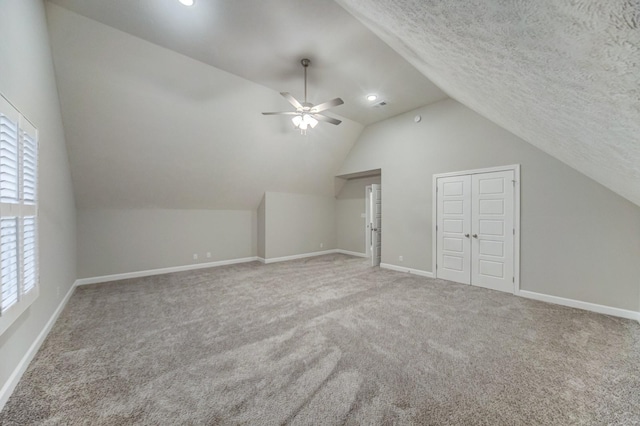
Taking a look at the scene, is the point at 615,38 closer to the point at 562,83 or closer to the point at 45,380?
the point at 562,83

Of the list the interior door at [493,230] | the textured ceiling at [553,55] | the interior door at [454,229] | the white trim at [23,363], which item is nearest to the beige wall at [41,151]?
the white trim at [23,363]

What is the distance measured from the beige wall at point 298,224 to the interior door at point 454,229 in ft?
12.3

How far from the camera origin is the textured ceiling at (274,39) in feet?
8.38

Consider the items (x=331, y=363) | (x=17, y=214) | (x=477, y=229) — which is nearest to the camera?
(x=17, y=214)

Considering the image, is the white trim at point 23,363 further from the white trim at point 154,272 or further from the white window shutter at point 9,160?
the white trim at point 154,272

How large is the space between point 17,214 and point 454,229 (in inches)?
228

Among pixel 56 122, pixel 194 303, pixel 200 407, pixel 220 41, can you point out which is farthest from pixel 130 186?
pixel 200 407

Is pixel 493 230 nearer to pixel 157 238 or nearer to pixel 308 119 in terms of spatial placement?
Result: pixel 308 119

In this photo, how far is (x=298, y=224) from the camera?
7266 mm

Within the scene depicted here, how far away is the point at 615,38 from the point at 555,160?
396 centimetres

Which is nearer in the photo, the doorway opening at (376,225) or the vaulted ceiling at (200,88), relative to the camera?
the vaulted ceiling at (200,88)

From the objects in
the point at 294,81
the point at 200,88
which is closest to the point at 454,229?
the point at 294,81

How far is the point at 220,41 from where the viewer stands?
9.97 ft

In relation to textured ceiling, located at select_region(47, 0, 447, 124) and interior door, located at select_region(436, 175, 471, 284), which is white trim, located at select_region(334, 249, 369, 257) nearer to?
interior door, located at select_region(436, 175, 471, 284)
